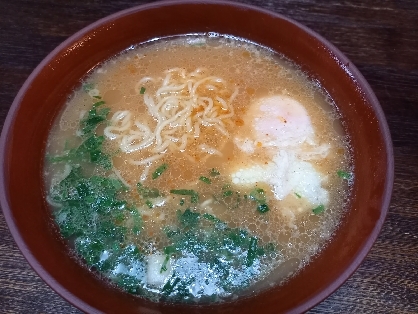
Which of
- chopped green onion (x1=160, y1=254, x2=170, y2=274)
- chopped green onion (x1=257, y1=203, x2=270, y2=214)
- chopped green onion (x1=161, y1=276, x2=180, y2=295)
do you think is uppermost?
chopped green onion (x1=257, y1=203, x2=270, y2=214)

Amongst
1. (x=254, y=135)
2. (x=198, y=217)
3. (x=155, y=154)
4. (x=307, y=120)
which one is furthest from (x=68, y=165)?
(x=307, y=120)

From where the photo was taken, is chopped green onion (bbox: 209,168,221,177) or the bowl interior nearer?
the bowl interior

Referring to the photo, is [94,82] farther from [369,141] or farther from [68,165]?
[369,141]

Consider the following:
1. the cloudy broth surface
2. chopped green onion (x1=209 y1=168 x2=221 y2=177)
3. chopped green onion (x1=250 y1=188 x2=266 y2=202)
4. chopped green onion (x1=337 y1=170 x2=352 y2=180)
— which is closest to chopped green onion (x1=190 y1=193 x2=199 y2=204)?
the cloudy broth surface

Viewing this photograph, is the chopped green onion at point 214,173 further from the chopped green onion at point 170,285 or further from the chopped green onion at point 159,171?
the chopped green onion at point 170,285

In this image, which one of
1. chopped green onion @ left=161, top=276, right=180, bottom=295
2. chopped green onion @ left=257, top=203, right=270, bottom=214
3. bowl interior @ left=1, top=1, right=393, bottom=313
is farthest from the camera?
chopped green onion @ left=257, top=203, right=270, bottom=214

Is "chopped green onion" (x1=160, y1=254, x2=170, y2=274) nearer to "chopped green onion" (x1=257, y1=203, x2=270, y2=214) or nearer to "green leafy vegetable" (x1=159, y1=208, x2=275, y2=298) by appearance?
"green leafy vegetable" (x1=159, y1=208, x2=275, y2=298)
